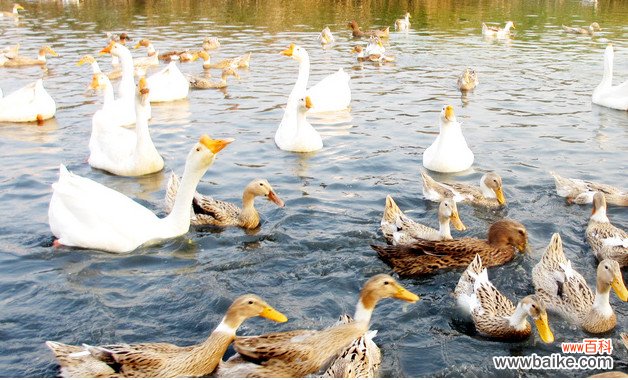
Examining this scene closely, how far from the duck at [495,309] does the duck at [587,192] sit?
3041mm

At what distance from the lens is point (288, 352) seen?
17.5 ft

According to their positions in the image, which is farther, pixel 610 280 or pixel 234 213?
pixel 234 213

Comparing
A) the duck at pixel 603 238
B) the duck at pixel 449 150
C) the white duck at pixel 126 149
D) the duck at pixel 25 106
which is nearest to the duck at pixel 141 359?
the duck at pixel 603 238

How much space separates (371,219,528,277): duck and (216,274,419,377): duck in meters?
1.67

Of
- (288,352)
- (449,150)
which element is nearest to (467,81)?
(449,150)

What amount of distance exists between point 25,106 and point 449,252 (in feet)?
32.9

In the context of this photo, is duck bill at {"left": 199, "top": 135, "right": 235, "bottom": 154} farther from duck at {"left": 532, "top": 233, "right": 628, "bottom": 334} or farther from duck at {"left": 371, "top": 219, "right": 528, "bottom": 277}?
duck at {"left": 532, "top": 233, "right": 628, "bottom": 334}

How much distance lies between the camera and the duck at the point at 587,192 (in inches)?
353

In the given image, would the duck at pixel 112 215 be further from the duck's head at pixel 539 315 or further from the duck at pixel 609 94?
the duck at pixel 609 94

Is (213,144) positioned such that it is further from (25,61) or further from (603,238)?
(25,61)

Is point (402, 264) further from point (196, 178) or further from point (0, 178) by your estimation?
point (0, 178)

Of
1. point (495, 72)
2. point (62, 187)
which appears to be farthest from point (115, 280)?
point (495, 72)

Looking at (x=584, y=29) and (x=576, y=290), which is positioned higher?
(x=584, y=29)

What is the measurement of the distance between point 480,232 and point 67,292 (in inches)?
189
